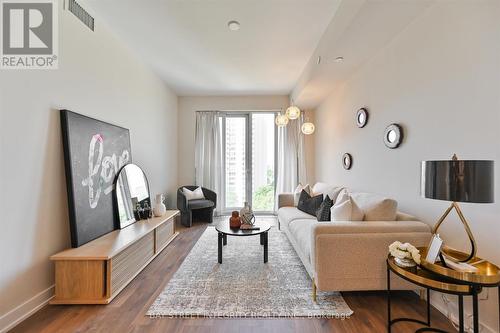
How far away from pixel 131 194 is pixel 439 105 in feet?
12.1

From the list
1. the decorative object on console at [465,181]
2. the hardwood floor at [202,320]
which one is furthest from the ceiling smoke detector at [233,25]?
the hardwood floor at [202,320]

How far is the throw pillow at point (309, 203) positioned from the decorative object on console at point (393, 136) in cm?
127

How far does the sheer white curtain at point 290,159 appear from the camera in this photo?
209 inches

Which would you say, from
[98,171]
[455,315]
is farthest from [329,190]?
[98,171]

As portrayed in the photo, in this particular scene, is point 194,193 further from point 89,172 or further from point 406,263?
point 406,263

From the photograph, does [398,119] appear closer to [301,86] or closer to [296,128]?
[301,86]

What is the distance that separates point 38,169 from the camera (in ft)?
6.23

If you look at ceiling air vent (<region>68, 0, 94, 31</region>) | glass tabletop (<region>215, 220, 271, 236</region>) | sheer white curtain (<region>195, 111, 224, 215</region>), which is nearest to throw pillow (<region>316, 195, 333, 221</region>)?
glass tabletop (<region>215, 220, 271, 236</region>)

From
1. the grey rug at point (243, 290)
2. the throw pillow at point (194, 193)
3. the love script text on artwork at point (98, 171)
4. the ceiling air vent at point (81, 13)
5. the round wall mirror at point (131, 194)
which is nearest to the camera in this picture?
the grey rug at point (243, 290)

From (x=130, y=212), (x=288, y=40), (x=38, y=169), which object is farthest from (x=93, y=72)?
(x=288, y=40)

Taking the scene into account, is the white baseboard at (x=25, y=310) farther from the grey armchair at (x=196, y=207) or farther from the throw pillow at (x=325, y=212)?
the throw pillow at (x=325, y=212)

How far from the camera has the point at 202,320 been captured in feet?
5.84

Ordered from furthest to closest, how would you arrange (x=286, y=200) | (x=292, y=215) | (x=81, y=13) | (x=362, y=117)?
(x=286, y=200) < (x=292, y=215) < (x=362, y=117) < (x=81, y=13)

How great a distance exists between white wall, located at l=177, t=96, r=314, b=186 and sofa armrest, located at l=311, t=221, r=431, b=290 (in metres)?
3.54
